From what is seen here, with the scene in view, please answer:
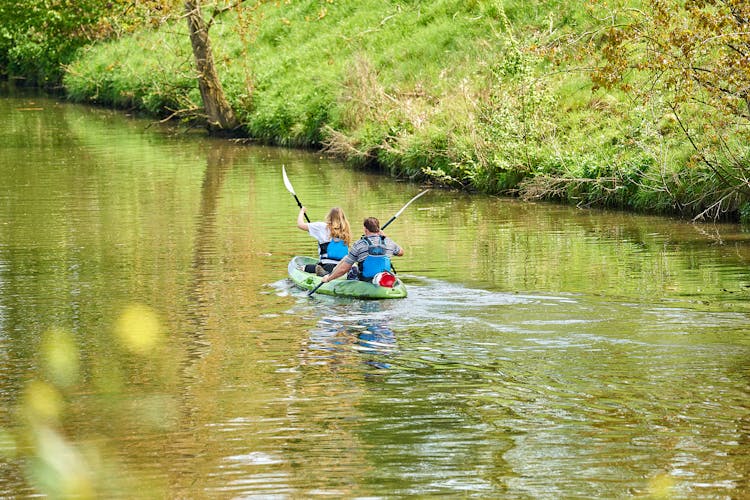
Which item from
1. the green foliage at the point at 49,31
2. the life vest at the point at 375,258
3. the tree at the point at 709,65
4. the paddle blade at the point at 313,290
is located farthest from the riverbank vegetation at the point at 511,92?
the green foliage at the point at 49,31

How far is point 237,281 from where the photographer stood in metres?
16.2

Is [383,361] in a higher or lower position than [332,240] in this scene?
lower

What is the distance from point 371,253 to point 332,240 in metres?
1.18

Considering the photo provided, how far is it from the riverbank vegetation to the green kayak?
16.8ft

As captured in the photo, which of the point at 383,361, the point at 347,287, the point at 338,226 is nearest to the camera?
the point at 383,361

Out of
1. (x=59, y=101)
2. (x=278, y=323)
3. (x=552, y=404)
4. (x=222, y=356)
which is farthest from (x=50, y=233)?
(x=59, y=101)

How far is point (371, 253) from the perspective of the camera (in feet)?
49.5

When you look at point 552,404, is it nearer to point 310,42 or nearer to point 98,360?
point 98,360

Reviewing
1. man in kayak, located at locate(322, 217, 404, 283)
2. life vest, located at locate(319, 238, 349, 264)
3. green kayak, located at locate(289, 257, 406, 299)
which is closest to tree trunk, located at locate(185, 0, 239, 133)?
life vest, located at locate(319, 238, 349, 264)

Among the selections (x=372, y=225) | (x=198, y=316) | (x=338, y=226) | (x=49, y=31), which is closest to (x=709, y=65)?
(x=338, y=226)

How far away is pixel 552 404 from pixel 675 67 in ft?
30.3

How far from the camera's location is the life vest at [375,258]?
15.0 meters

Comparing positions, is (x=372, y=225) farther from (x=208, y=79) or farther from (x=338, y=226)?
(x=208, y=79)

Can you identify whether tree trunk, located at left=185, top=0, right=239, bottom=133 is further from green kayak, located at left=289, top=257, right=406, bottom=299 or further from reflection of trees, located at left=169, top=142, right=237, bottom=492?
green kayak, located at left=289, top=257, right=406, bottom=299
